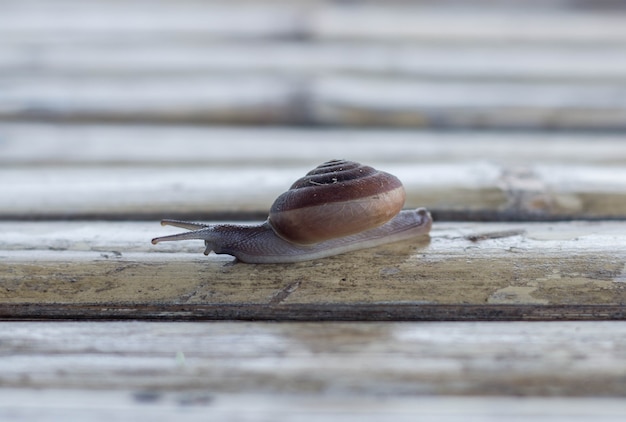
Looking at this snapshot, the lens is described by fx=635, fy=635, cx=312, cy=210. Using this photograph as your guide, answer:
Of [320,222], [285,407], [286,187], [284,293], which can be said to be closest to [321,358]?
[285,407]

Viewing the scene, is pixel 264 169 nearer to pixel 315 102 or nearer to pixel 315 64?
pixel 315 102

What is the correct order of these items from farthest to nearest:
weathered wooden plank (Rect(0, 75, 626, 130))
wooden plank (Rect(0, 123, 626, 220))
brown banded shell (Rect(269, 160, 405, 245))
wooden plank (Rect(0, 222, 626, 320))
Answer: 1. weathered wooden plank (Rect(0, 75, 626, 130))
2. wooden plank (Rect(0, 123, 626, 220))
3. brown banded shell (Rect(269, 160, 405, 245))
4. wooden plank (Rect(0, 222, 626, 320))

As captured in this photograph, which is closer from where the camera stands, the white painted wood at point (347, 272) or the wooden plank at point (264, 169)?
the white painted wood at point (347, 272)

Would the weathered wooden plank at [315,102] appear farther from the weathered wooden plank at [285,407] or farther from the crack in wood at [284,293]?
the weathered wooden plank at [285,407]

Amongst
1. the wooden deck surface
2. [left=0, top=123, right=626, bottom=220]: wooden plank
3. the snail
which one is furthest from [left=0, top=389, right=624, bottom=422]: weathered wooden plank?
[left=0, top=123, right=626, bottom=220]: wooden plank

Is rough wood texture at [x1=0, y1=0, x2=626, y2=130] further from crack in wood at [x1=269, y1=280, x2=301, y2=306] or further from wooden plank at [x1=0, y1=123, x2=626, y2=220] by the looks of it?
crack in wood at [x1=269, y1=280, x2=301, y2=306]

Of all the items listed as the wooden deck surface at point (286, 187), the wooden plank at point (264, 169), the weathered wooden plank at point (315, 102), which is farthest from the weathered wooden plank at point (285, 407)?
the weathered wooden plank at point (315, 102)
